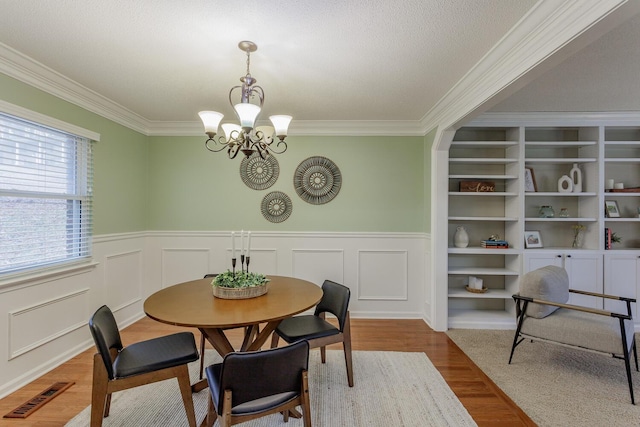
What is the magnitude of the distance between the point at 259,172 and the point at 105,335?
2485 millimetres

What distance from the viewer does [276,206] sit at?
379cm

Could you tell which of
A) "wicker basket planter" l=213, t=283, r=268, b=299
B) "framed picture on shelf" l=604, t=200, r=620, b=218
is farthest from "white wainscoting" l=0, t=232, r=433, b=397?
"framed picture on shelf" l=604, t=200, r=620, b=218

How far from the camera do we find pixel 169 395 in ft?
7.03

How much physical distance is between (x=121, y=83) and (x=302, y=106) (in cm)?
164

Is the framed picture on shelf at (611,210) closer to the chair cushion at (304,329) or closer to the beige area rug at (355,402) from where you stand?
the beige area rug at (355,402)

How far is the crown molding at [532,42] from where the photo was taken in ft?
4.50

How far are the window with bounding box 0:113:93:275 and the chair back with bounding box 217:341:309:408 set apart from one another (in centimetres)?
217

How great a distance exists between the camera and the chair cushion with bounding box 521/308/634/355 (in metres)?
2.27

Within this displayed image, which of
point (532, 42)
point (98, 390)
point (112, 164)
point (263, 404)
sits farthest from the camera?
point (112, 164)

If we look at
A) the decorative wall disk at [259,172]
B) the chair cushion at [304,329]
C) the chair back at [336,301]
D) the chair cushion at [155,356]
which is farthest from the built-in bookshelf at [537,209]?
the chair cushion at [155,356]

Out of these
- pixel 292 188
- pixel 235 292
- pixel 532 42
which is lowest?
pixel 235 292

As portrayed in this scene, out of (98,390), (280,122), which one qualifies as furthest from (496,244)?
(98,390)

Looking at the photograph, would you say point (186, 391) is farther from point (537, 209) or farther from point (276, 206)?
point (537, 209)

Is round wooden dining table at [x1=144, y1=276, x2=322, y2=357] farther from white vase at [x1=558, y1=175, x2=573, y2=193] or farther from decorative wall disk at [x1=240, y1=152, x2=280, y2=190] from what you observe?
white vase at [x1=558, y1=175, x2=573, y2=193]
